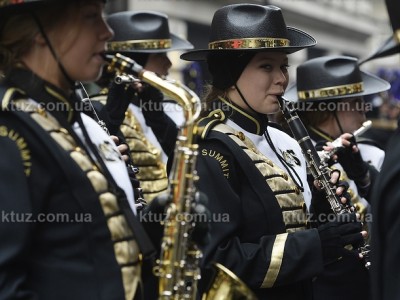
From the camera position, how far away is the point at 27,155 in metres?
2.64

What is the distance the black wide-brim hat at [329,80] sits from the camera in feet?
19.2

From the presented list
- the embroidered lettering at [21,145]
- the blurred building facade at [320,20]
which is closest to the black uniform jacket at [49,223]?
the embroidered lettering at [21,145]

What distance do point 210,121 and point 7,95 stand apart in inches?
54.5

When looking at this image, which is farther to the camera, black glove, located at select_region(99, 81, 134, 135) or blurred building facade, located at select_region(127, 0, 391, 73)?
blurred building facade, located at select_region(127, 0, 391, 73)

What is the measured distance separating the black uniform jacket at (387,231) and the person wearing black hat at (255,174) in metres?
0.84

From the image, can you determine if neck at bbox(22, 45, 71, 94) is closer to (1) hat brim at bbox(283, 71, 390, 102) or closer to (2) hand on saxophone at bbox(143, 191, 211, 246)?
(2) hand on saxophone at bbox(143, 191, 211, 246)

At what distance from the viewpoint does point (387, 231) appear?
2.76 metres

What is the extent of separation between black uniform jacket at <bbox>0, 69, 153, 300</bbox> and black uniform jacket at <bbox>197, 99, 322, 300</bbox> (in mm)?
957

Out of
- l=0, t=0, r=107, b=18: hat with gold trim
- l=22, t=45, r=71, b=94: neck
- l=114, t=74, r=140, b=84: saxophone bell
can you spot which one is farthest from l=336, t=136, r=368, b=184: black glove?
l=0, t=0, r=107, b=18: hat with gold trim

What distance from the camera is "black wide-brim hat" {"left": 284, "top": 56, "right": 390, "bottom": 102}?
5852 millimetres

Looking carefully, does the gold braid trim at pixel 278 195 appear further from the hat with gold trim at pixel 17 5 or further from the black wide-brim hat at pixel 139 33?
the black wide-brim hat at pixel 139 33

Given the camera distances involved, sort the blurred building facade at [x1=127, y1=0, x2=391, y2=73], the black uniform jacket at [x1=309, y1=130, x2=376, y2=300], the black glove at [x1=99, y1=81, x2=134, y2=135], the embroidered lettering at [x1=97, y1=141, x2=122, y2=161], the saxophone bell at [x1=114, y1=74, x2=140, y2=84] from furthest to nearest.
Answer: the blurred building facade at [x1=127, y1=0, x2=391, y2=73] < the black glove at [x1=99, y1=81, x2=134, y2=135] < the black uniform jacket at [x1=309, y1=130, x2=376, y2=300] < the saxophone bell at [x1=114, y1=74, x2=140, y2=84] < the embroidered lettering at [x1=97, y1=141, x2=122, y2=161]

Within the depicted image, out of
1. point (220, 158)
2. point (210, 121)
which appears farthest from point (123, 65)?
point (210, 121)

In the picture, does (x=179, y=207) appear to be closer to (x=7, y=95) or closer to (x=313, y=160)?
(x=7, y=95)
